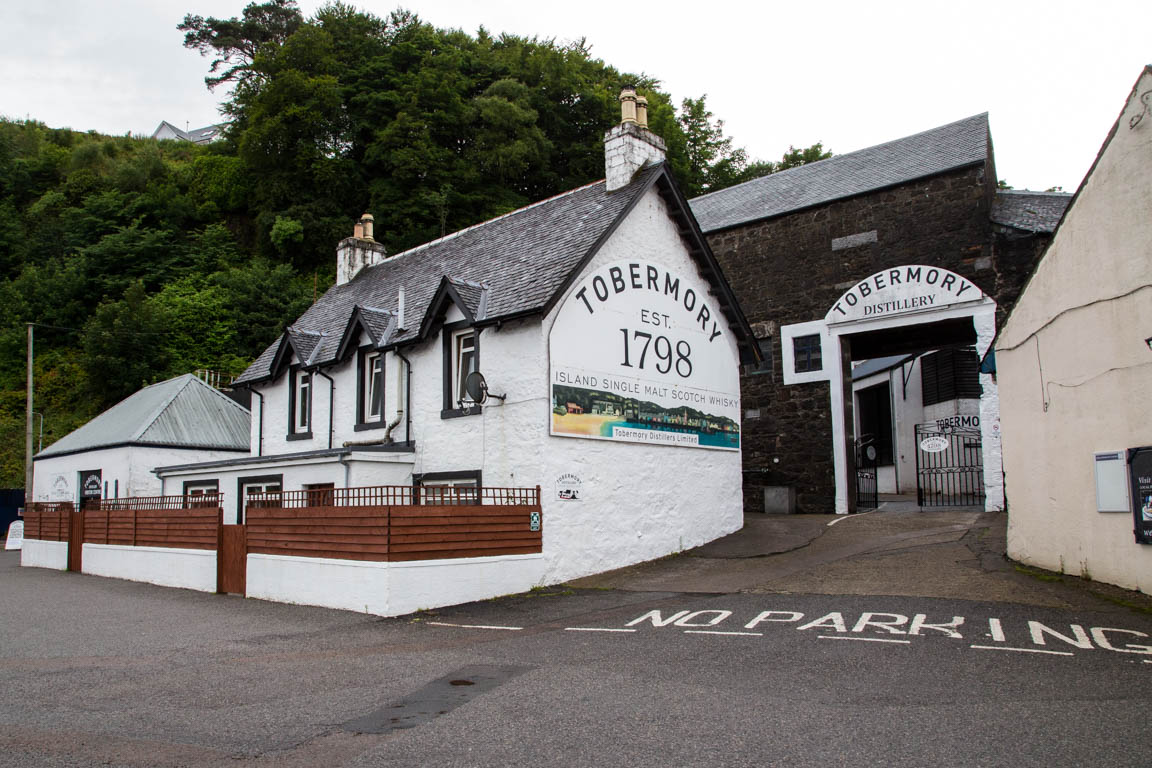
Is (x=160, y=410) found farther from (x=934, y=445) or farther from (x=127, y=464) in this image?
(x=934, y=445)

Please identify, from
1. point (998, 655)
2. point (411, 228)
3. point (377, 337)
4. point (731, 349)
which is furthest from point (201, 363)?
point (998, 655)

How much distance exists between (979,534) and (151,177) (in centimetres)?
5973

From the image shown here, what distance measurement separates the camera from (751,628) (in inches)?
397

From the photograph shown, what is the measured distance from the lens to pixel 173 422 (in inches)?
1130

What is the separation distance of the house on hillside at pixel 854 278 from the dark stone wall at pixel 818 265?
3 centimetres

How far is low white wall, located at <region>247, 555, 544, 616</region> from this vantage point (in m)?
12.3

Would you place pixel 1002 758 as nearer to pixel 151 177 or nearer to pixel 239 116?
pixel 239 116

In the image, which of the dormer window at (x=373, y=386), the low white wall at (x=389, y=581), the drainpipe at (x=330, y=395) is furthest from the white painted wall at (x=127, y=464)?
the low white wall at (x=389, y=581)

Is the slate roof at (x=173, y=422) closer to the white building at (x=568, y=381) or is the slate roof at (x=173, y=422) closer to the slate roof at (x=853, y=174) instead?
the white building at (x=568, y=381)

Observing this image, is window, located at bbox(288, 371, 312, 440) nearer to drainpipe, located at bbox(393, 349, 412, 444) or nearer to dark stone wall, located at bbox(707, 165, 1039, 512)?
drainpipe, located at bbox(393, 349, 412, 444)

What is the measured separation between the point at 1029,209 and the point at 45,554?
85.4ft

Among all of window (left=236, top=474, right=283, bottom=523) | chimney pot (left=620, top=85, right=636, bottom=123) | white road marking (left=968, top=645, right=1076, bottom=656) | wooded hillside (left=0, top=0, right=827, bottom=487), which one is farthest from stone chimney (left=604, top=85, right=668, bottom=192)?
wooded hillside (left=0, top=0, right=827, bottom=487)

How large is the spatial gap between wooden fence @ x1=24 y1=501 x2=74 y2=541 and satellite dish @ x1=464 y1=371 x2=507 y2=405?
13.6 metres

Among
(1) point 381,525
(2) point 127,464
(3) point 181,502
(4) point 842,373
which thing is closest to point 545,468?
(1) point 381,525
